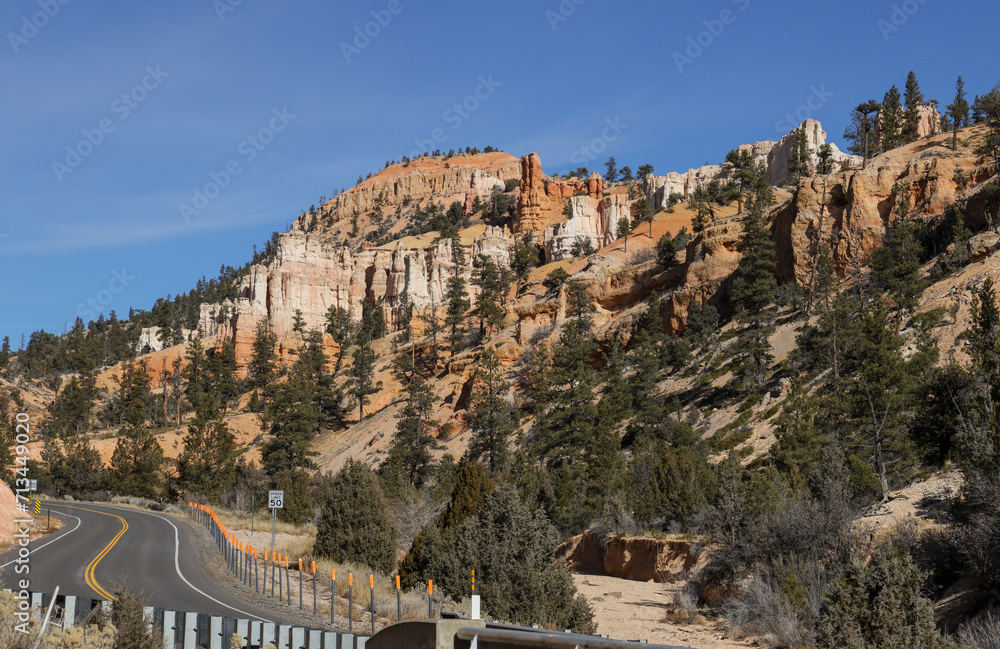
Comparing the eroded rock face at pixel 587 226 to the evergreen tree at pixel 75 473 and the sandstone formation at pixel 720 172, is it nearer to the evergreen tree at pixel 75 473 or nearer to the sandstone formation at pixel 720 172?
the sandstone formation at pixel 720 172

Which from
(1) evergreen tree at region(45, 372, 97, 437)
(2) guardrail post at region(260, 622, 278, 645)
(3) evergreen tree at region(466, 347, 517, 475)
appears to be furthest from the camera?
(1) evergreen tree at region(45, 372, 97, 437)

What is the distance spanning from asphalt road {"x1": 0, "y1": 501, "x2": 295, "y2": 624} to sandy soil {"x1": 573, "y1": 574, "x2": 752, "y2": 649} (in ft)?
29.7

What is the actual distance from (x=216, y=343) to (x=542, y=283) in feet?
154

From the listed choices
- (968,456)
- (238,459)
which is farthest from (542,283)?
(968,456)

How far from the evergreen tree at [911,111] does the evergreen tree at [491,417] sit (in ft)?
165

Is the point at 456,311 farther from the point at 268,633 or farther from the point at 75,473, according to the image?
the point at 268,633

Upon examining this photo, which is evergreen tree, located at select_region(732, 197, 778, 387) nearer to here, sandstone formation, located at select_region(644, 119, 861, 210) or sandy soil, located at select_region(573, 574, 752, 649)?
sandy soil, located at select_region(573, 574, 752, 649)

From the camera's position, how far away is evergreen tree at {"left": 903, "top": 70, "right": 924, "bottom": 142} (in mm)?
87875

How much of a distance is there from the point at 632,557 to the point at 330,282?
9554 cm

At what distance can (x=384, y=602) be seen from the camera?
62.1 feet

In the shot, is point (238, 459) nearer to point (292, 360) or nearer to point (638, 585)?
point (292, 360)

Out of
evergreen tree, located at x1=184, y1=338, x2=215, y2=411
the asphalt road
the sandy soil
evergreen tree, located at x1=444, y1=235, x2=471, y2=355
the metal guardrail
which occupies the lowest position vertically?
the sandy soil

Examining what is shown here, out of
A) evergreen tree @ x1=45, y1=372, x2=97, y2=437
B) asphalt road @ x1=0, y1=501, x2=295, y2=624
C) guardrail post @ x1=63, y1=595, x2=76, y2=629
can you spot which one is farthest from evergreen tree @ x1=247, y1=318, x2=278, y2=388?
guardrail post @ x1=63, y1=595, x2=76, y2=629

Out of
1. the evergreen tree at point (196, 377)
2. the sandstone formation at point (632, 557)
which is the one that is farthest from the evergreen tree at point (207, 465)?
the sandstone formation at point (632, 557)
